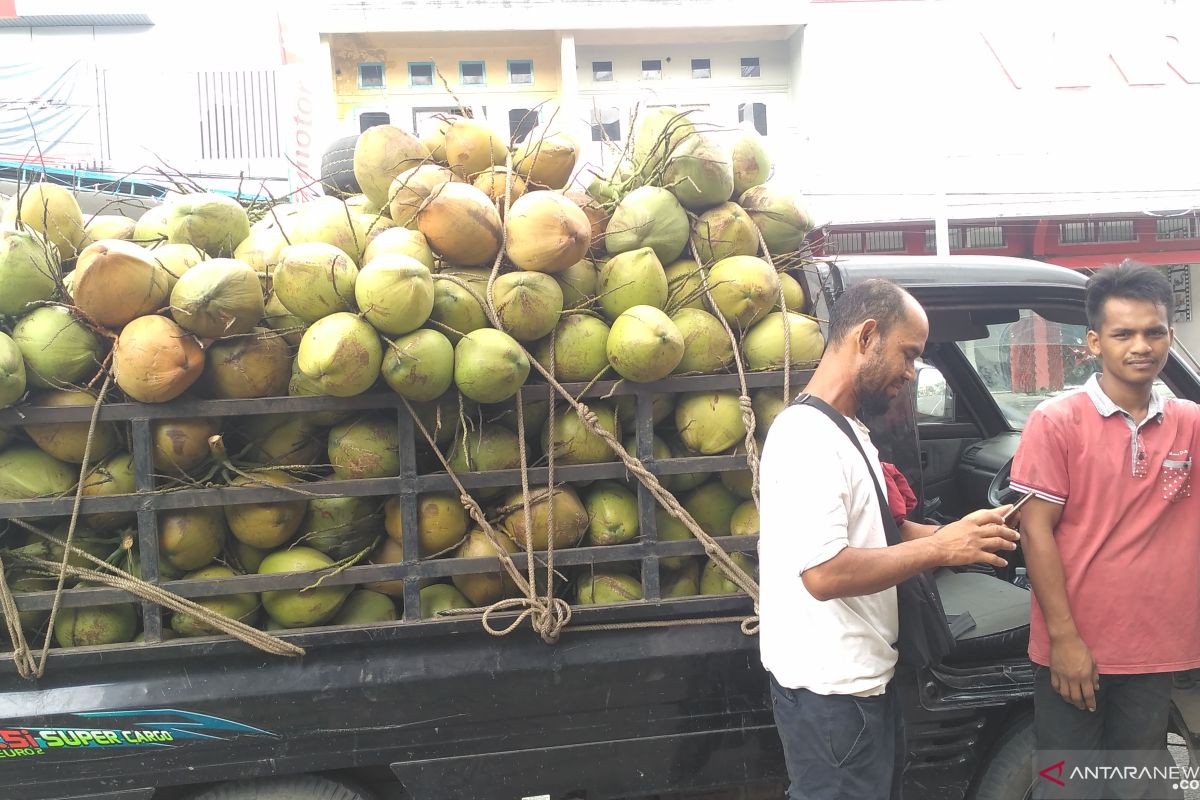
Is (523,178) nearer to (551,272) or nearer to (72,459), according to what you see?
(551,272)

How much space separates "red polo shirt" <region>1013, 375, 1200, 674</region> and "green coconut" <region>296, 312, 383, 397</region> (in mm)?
1676

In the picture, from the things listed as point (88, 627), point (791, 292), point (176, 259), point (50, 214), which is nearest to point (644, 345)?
point (791, 292)

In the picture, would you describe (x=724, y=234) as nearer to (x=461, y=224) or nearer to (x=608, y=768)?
(x=461, y=224)

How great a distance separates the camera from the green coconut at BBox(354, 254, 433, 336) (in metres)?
2.06

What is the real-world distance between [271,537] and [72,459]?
0.55m

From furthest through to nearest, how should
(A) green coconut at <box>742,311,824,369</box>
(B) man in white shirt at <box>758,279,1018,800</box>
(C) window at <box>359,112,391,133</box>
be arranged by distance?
(C) window at <box>359,112,391,133</box>
(A) green coconut at <box>742,311,824,369</box>
(B) man in white shirt at <box>758,279,1018,800</box>

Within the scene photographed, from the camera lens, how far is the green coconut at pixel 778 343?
2420mm

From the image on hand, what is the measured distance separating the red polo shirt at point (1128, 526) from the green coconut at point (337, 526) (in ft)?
5.74

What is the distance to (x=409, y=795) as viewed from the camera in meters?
2.20

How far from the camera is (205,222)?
2463mm

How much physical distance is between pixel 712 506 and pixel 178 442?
58.1 inches

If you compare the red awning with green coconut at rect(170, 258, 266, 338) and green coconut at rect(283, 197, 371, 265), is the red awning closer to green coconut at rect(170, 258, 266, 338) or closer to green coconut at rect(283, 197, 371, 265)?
green coconut at rect(283, 197, 371, 265)

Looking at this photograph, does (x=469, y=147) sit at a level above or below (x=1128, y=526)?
above

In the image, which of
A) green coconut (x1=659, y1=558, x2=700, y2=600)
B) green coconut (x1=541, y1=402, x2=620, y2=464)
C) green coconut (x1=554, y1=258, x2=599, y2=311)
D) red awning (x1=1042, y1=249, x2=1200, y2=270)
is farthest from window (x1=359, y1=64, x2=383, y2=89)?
green coconut (x1=659, y1=558, x2=700, y2=600)
